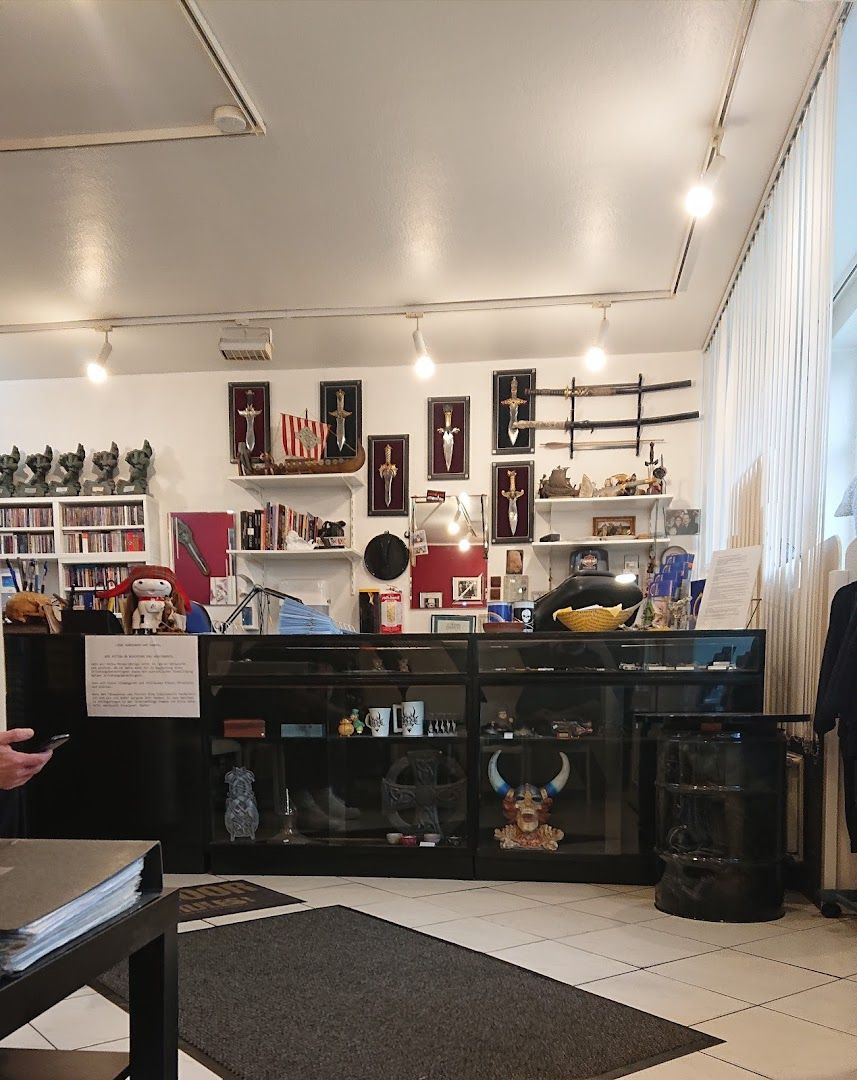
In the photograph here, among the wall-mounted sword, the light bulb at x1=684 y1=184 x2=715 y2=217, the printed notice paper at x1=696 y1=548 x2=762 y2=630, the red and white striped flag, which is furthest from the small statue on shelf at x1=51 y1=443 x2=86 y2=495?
the light bulb at x1=684 y1=184 x2=715 y2=217

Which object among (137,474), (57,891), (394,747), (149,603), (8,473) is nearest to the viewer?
(57,891)

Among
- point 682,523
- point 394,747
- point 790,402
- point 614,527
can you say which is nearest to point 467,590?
point 614,527

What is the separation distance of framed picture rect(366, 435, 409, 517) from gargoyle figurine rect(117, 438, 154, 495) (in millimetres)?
1773

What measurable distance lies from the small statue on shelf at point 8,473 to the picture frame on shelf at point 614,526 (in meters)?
4.65

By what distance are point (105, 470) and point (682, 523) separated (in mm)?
4503

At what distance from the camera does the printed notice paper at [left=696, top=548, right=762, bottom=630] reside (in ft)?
13.2

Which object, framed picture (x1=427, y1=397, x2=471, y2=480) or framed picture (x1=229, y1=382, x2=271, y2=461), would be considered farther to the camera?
framed picture (x1=229, y1=382, x2=271, y2=461)

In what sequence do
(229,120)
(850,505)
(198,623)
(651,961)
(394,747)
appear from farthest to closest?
(198,623)
(394,747)
(850,505)
(229,120)
(651,961)

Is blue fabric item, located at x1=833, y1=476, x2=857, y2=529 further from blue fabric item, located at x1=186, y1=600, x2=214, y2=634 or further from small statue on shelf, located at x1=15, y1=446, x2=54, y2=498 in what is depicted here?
small statue on shelf, located at x1=15, y1=446, x2=54, y2=498

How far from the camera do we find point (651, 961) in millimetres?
2887

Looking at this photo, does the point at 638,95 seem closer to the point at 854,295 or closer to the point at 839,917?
the point at 854,295

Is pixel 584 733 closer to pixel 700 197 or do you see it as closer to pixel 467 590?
pixel 700 197

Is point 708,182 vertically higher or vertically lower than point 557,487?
higher

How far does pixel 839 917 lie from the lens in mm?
3344
